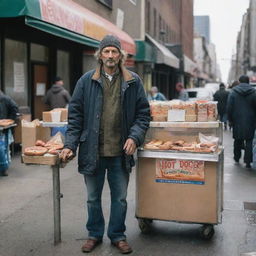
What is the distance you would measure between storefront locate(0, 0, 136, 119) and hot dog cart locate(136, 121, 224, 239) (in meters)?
5.10

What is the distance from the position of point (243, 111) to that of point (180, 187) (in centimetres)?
491

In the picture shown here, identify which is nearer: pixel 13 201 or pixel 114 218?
pixel 114 218

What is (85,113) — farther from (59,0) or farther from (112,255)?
(59,0)

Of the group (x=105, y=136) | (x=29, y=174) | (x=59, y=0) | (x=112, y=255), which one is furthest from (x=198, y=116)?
(x=59, y=0)

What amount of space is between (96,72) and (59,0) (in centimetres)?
741

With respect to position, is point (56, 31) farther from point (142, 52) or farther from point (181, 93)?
point (181, 93)

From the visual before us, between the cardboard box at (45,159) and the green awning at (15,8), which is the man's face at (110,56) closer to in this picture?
the cardboard box at (45,159)

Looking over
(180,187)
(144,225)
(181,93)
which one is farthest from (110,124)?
(181,93)

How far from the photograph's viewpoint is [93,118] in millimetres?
4555

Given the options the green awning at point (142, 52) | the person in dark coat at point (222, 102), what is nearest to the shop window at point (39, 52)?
the person in dark coat at point (222, 102)

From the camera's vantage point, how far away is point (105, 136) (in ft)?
15.1

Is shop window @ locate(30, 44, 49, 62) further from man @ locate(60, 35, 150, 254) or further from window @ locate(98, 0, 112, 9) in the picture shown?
man @ locate(60, 35, 150, 254)

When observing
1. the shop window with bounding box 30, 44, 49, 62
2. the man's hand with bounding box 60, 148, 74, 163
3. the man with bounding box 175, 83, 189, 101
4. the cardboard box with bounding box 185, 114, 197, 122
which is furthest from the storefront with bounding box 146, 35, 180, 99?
the man's hand with bounding box 60, 148, 74, 163

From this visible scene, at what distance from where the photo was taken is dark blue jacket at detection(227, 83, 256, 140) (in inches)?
375
